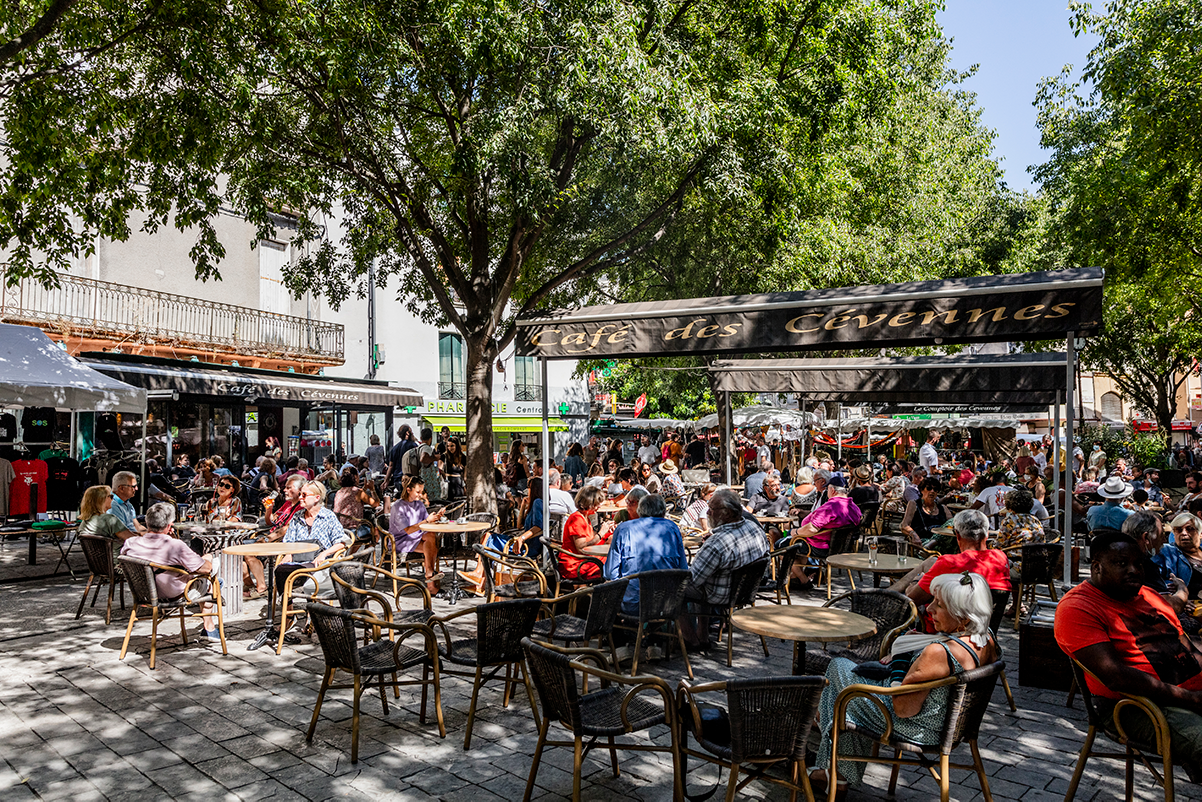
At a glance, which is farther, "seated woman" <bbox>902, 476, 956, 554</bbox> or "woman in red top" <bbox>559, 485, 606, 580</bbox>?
"seated woman" <bbox>902, 476, 956, 554</bbox>

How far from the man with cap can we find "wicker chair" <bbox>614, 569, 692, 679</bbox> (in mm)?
4366

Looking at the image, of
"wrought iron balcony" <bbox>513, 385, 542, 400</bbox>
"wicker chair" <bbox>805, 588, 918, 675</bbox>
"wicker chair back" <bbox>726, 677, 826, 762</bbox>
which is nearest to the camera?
"wicker chair back" <bbox>726, 677, 826, 762</bbox>

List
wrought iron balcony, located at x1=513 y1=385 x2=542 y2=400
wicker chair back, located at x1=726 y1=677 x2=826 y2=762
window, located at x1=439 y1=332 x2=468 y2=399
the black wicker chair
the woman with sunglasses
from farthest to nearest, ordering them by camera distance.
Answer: wrought iron balcony, located at x1=513 y1=385 x2=542 y2=400 → window, located at x1=439 y1=332 x2=468 y2=399 → the woman with sunglasses → the black wicker chair → wicker chair back, located at x1=726 y1=677 x2=826 y2=762

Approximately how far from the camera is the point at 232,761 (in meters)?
4.35

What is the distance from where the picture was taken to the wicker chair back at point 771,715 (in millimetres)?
3229

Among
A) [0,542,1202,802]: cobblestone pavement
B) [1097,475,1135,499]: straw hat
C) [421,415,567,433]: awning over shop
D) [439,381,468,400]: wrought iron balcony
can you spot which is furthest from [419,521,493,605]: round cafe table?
[439,381,468,400]: wrought iron balcony

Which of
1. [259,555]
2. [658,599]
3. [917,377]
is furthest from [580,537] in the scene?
[917,377]

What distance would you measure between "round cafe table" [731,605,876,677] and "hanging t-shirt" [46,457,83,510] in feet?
36.6

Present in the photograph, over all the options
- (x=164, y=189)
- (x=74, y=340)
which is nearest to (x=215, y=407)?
(x=74, y=340)

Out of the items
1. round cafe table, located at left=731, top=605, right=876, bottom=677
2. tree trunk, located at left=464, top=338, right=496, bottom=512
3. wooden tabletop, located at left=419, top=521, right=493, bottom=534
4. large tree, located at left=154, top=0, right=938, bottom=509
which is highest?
large tree, located at left=154, top=0, right=938, bottom=509

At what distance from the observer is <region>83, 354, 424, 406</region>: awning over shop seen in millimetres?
13960

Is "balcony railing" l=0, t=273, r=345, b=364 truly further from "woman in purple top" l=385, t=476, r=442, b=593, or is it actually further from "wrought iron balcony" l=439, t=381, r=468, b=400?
"woman in purple top" l=385, t=476, r=442, b=593

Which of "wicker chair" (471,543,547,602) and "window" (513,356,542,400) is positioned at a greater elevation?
"window" (513,356,542,400)

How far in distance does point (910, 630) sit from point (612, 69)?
240 inches
